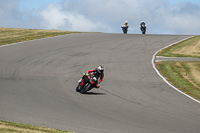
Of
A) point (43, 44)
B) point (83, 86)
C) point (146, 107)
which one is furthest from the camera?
point (43, 44)

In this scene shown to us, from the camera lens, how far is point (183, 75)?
22.5m

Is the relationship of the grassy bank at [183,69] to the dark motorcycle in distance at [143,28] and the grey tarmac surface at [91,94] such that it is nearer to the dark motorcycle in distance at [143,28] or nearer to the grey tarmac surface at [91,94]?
the grey tarmac surface at [91,94]

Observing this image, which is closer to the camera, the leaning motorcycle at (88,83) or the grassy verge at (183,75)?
the leaning motorcycle at (88,83)

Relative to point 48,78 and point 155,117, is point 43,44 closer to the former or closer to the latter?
point 48,78

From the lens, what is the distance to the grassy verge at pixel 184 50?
1147 inches

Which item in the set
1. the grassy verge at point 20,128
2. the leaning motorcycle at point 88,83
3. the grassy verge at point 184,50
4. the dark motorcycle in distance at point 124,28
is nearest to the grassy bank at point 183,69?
the grassy verge at point 184,50

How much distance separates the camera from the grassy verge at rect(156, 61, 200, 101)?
734 inches

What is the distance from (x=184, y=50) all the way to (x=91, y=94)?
671 inches

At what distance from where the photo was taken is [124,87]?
58.6 ft

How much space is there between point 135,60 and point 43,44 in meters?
10.6

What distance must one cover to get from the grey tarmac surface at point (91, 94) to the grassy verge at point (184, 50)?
119 centimetres

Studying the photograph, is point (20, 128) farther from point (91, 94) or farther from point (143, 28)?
point (143, 28)

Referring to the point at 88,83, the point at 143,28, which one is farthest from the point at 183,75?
the point at 143,28

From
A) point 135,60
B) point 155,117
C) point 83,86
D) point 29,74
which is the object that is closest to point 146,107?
point 155,117
